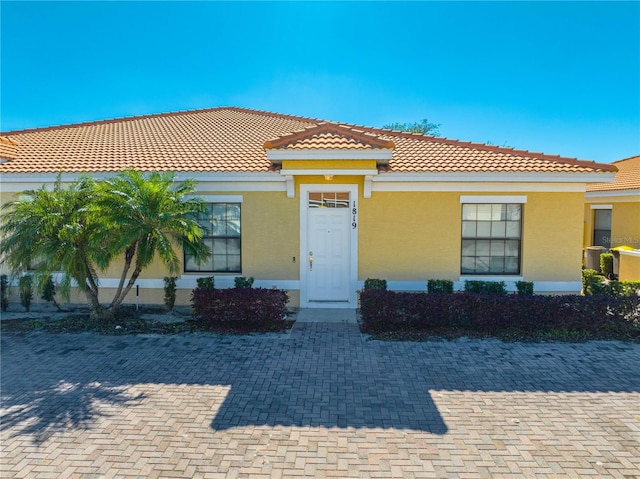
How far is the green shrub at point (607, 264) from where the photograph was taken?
14727mm

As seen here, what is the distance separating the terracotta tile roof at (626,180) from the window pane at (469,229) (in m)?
10.6

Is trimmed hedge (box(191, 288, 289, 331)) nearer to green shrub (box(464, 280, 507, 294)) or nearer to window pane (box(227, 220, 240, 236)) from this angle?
window pane (box(227, 220, 240, 236))

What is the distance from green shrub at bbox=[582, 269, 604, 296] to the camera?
30.9ft

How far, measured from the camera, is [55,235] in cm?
777

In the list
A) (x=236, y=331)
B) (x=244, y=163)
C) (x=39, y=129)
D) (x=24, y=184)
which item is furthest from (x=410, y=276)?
(x=39, y=129)

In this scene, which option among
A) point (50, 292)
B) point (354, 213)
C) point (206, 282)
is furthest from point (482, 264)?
point (50, 292)

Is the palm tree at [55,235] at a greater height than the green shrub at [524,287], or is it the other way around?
the palm tree at [55,235]

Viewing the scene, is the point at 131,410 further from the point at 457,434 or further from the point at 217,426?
the point at 457,434

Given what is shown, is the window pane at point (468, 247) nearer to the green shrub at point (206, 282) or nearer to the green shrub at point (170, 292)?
the green shrub at point (206, 282)

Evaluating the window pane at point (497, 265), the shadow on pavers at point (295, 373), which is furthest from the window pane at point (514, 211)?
the shadow on pavers at point (295, 373)

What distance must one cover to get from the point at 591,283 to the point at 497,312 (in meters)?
4.05

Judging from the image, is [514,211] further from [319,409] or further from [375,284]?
[319,409]

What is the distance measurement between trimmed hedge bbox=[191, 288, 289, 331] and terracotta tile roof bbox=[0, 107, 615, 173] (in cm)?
310

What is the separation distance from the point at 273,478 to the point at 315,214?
6.74m
